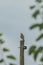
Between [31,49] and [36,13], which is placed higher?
[36,13]

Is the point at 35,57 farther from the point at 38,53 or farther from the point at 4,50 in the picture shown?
the point at 4,50

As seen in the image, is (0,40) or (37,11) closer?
(37,11)

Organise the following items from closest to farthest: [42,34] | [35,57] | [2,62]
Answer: [35,57], [42,34], [2,62]

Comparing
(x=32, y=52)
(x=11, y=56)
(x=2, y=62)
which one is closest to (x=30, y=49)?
(x=32, y=52)

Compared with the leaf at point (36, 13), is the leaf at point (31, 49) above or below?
below

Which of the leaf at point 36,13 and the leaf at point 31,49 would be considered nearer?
the leaf at point 36,13

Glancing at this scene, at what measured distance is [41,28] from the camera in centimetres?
416

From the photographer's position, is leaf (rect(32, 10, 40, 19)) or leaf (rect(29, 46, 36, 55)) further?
leaf (rect(29, 46, 36, 55))

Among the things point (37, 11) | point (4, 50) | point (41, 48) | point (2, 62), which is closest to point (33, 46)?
point (41, 48)

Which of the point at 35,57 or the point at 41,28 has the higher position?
the point at 41,28

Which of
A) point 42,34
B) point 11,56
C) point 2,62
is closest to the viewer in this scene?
point 42,34

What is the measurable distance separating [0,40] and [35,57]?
2.07 m

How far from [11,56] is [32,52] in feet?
7.09

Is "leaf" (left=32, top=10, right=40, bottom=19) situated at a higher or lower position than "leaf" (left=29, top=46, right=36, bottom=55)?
higher
